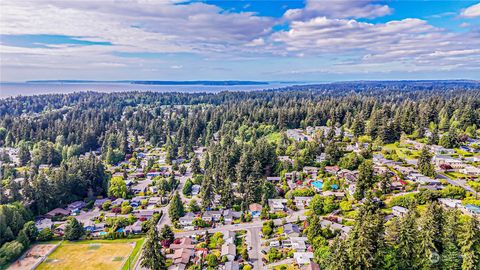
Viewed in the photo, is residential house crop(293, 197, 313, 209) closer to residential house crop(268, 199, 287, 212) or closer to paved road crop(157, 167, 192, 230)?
residential house crop(268, 199, 287, 212)

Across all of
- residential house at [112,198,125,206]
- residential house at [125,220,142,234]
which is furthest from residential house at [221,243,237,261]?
residential house at [112,198,125,206]

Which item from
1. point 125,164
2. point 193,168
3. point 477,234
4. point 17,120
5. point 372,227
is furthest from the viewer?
point 17,120

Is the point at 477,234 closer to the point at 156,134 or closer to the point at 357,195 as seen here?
the point at 357,195

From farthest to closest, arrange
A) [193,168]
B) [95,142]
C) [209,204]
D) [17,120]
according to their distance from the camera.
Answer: [17,120] < [95,142] < [193,168] < [209,204]

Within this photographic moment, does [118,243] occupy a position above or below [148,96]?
below

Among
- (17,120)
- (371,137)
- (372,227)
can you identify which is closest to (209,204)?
(372,227)

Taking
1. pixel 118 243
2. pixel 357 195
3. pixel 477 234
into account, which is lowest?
pixel 118 243

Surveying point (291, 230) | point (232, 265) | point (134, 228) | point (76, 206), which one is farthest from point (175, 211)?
point (76, 206)
